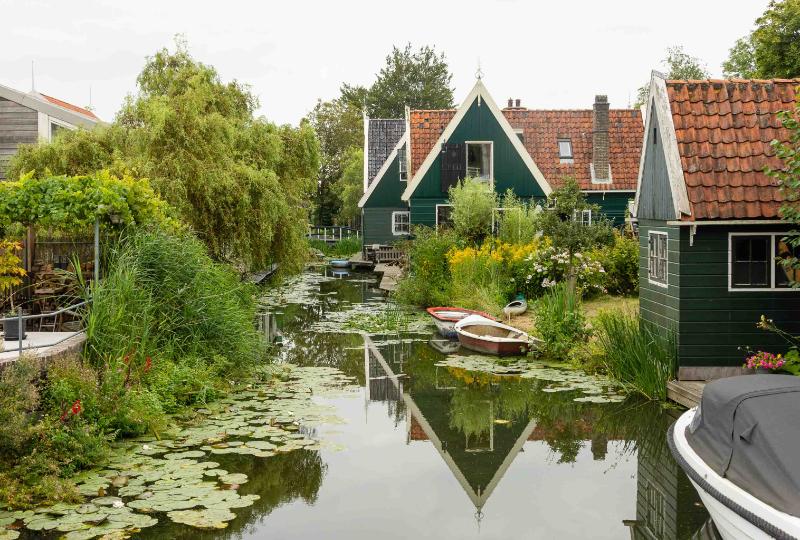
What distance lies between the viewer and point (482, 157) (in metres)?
34.6

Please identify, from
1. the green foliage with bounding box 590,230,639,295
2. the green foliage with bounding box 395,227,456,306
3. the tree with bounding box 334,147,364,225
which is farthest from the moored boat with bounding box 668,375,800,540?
the tree with bounding box 334,147,364,225

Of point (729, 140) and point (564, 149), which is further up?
point (564, 149)

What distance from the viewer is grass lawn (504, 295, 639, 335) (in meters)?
20.5

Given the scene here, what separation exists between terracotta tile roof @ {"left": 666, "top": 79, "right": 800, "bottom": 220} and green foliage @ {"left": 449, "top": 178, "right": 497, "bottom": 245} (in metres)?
13.6

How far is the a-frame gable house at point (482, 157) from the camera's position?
3419cm

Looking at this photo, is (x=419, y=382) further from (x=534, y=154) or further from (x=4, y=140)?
(x=534, y=154)

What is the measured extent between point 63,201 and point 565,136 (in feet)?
88.4

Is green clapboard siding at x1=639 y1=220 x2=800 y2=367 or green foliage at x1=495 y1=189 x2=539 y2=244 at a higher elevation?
green foliage at x1=495 y1=189 x2=539 y2=244

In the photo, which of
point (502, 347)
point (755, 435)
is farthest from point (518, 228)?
point (755, 435)

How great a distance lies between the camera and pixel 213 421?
12023mm

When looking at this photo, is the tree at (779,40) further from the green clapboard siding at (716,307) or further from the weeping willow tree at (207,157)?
the green clapboard siding at (716,307)

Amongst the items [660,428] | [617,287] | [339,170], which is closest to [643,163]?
[660,428]

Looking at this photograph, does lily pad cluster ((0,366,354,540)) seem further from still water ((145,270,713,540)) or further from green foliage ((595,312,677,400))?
green foliage ((595,312,677,400))

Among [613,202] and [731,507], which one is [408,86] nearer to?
[613,202]
